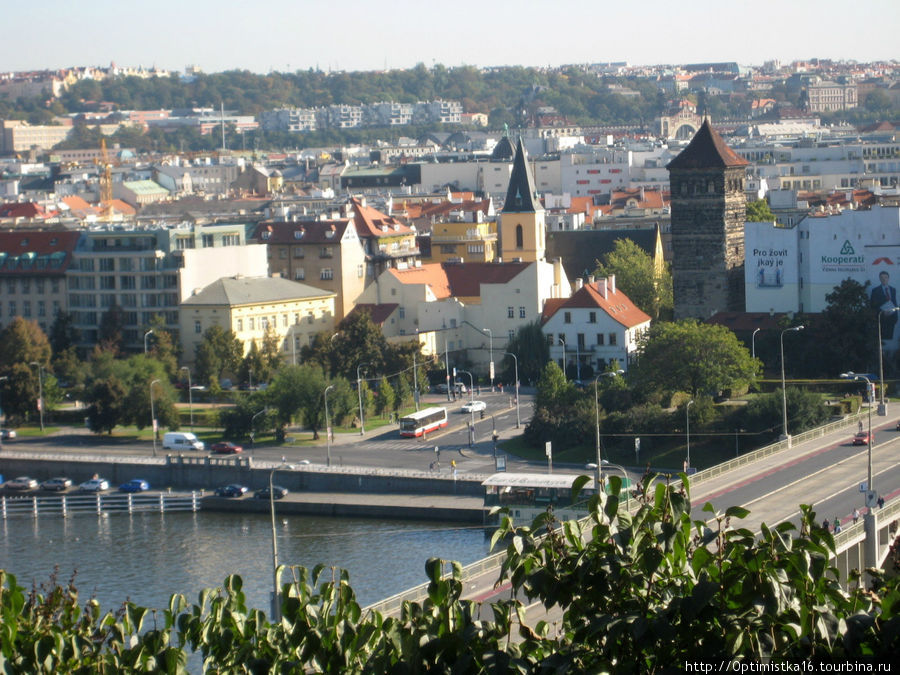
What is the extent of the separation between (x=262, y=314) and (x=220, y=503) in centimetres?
1097

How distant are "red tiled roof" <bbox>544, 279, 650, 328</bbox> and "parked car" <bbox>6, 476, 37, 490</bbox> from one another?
12059 millimetres

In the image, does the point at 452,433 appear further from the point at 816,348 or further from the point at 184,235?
the point at 184,235

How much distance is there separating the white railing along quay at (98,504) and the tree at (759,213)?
20532 mm

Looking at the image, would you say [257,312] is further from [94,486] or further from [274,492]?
[274,492]

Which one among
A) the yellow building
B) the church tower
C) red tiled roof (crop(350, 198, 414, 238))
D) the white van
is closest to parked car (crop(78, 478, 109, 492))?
the white van

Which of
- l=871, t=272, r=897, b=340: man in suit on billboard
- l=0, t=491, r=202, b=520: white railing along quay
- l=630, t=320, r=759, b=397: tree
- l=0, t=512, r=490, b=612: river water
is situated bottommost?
l=0, t=512, r=490, b=612: river water

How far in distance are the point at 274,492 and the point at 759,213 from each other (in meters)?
21.7

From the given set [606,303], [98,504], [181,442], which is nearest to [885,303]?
[606,303]

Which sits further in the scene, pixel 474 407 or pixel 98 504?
pixel 474 407

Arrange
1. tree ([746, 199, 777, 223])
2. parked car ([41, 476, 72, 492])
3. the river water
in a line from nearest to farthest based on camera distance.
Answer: the river water
parked car ([41, 476, 72, 492])
tree ([746, 199, 777, 223])

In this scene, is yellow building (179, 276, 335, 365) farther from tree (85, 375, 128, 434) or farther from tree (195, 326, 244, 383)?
tree (85, 375, 128, 434)

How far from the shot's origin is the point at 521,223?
45781 millimetres

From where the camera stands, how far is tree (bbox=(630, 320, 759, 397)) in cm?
3328

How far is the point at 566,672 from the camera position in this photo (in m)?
8.25
